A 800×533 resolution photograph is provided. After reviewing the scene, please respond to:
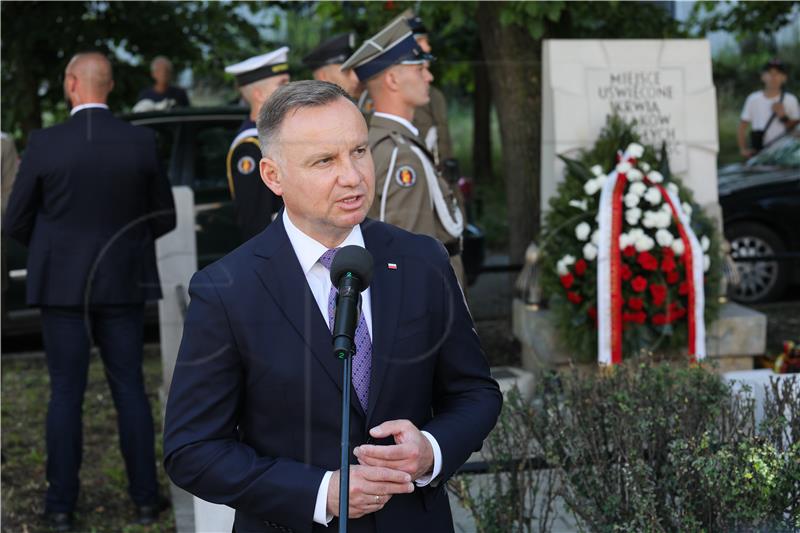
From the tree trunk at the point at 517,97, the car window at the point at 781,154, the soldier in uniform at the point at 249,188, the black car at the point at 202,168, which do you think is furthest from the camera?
the car window at the point at 781,154

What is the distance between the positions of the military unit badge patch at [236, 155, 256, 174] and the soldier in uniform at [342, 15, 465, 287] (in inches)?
27.1

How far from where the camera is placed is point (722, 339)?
719 centimetres

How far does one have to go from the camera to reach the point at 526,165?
860cm

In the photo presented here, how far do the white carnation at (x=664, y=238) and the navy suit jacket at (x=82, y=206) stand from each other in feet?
9.22

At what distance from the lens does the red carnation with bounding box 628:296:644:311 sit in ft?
22.2

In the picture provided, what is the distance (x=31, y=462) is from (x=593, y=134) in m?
3.87

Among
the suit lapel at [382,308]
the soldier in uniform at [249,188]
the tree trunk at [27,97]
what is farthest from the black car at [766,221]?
the suit lapel at [382,308]

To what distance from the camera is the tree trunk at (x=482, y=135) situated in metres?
16.0

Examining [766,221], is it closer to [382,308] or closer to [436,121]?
[436,121]

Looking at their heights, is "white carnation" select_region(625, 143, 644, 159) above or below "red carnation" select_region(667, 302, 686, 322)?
above

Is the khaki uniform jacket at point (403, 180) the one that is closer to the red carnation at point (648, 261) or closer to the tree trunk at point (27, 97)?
the red carnation at point (648, 261)

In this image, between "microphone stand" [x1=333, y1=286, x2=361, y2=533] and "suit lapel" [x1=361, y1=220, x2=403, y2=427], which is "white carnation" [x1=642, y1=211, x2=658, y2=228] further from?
"microphone stand" [x1=333, y1=286, x2=361, y2=533]

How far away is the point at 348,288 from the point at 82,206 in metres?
3.80

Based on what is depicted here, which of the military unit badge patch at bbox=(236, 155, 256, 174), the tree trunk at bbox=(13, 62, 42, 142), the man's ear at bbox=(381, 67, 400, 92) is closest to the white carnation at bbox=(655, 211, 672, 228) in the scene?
the man's ear at bbox=(381, 67, 400, 92)
